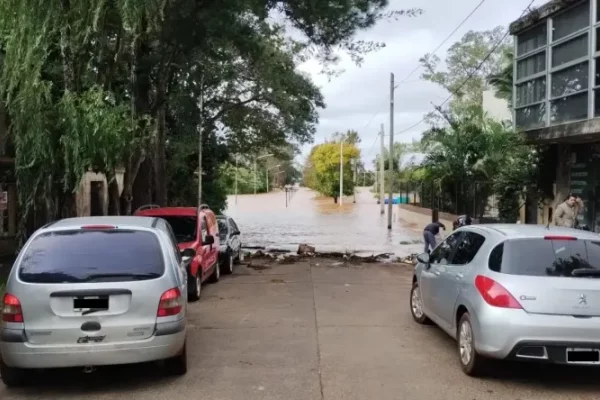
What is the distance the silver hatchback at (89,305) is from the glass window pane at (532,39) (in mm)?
14594

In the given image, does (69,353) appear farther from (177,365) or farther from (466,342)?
(466,342)

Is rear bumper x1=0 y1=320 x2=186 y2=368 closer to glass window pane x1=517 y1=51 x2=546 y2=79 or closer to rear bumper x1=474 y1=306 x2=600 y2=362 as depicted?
rear bumper x1=474 y1=306 x2=600 y2=362

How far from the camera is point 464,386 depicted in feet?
19.6

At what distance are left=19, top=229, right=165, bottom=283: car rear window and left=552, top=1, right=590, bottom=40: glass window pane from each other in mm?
12908

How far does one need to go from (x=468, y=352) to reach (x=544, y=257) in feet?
3.85

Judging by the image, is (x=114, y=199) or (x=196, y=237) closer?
(x=196, y=237)

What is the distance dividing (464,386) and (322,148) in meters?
71.4

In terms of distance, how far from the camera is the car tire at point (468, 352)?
6109 millimetres

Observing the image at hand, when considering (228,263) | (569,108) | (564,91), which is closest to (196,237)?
(228,263)

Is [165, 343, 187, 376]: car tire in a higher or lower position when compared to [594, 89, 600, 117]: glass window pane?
lower

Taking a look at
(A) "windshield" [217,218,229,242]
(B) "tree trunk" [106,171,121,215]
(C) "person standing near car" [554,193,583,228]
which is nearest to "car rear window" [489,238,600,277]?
(C) "person standing near car" [554,193,583,228]

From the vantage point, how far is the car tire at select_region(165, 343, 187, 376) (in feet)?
20.3

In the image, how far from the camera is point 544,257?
6117mm

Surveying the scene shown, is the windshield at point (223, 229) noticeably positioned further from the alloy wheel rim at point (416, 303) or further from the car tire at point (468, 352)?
the car tire at point (468, 352)
